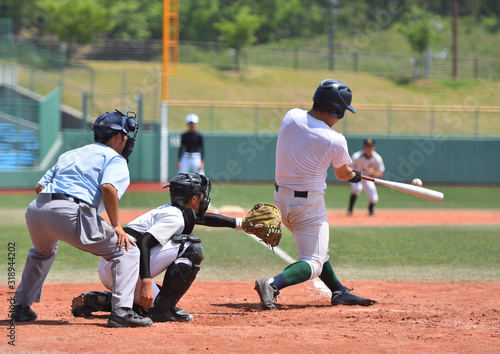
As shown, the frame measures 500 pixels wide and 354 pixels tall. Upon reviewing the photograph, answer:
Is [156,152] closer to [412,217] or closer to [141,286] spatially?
[412,217]

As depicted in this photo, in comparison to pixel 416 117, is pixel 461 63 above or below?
above

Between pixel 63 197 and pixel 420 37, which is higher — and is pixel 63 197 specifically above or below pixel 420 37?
below

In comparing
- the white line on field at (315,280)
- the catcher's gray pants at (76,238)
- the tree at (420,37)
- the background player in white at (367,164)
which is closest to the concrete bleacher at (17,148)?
the background player in white at (367,164)

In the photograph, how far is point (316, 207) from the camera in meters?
6.15

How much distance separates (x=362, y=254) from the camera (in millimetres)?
10016

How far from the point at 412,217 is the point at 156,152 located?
1300cm

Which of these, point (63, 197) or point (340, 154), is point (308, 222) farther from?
point (63, 197)

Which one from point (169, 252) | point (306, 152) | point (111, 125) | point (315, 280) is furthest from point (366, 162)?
point (111, 125)

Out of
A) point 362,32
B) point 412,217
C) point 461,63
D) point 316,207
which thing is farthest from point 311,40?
point 316,207

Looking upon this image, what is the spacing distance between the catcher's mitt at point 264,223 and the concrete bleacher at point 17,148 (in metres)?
18.4

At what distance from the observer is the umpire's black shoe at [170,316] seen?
17.9ft

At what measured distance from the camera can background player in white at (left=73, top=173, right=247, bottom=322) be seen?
207 inches

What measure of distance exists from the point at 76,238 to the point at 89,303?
954mm

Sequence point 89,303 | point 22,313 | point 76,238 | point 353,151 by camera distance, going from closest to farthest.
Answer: point 76,238 < point 22,313 < point 89,303 < point 353,151
